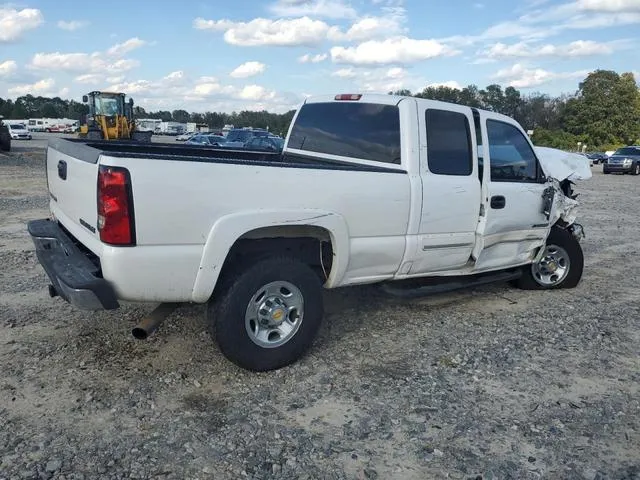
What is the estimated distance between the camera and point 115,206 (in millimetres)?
3287

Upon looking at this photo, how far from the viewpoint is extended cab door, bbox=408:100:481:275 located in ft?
15.2

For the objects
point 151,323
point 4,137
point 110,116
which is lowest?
point 151,323

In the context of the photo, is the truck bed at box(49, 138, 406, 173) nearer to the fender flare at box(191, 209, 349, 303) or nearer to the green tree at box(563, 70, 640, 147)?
the fender flare at box(191, 209, 349, 303)

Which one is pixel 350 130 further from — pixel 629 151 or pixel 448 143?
pixel 629 151

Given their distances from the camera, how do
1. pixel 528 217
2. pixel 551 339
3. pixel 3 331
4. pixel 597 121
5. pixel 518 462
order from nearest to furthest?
pixel 518 462 → pixel 3 331 → pixel 551 339 → pixel 528 217 → pixel 597 121

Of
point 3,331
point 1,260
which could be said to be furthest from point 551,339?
point 1,260

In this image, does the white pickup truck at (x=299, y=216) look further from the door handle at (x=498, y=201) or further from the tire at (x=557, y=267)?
the tire at (x=557, y=267)

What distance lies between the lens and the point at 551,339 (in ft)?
16.5

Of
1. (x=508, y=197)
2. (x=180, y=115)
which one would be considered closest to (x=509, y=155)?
(x=508, y=197)

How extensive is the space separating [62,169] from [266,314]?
6.01 ft

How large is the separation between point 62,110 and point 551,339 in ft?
452

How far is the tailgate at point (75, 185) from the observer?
3499 mm

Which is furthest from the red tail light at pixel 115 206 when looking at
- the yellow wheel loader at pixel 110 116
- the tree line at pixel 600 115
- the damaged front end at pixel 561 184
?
the tree line at pixel 600 115

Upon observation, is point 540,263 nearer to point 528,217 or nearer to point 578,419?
point 528,217
